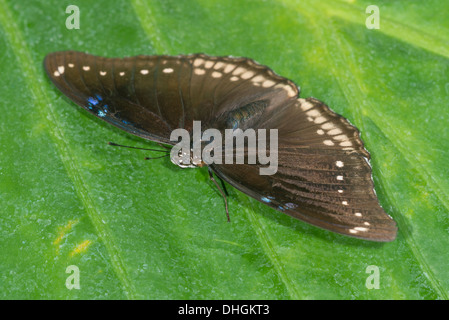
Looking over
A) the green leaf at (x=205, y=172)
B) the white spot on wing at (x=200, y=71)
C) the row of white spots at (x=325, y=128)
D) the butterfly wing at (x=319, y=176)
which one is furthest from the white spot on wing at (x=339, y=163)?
the white spot on wing at (x=200, y=71)

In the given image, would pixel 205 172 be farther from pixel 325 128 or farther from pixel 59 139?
pixel 59 139

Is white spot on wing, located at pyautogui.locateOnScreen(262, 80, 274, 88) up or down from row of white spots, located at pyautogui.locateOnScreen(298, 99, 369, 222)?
up

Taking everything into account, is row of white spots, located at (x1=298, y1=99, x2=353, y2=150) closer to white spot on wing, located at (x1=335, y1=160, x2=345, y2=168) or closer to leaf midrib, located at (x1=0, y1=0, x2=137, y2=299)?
white spot on wing, located at (x1=335, y1=160, x2=345, y2=168)

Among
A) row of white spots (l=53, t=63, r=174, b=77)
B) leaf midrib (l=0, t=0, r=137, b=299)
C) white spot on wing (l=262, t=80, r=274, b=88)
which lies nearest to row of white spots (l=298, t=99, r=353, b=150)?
white spot on wing (l=262, t=80, r=274, b=88)
